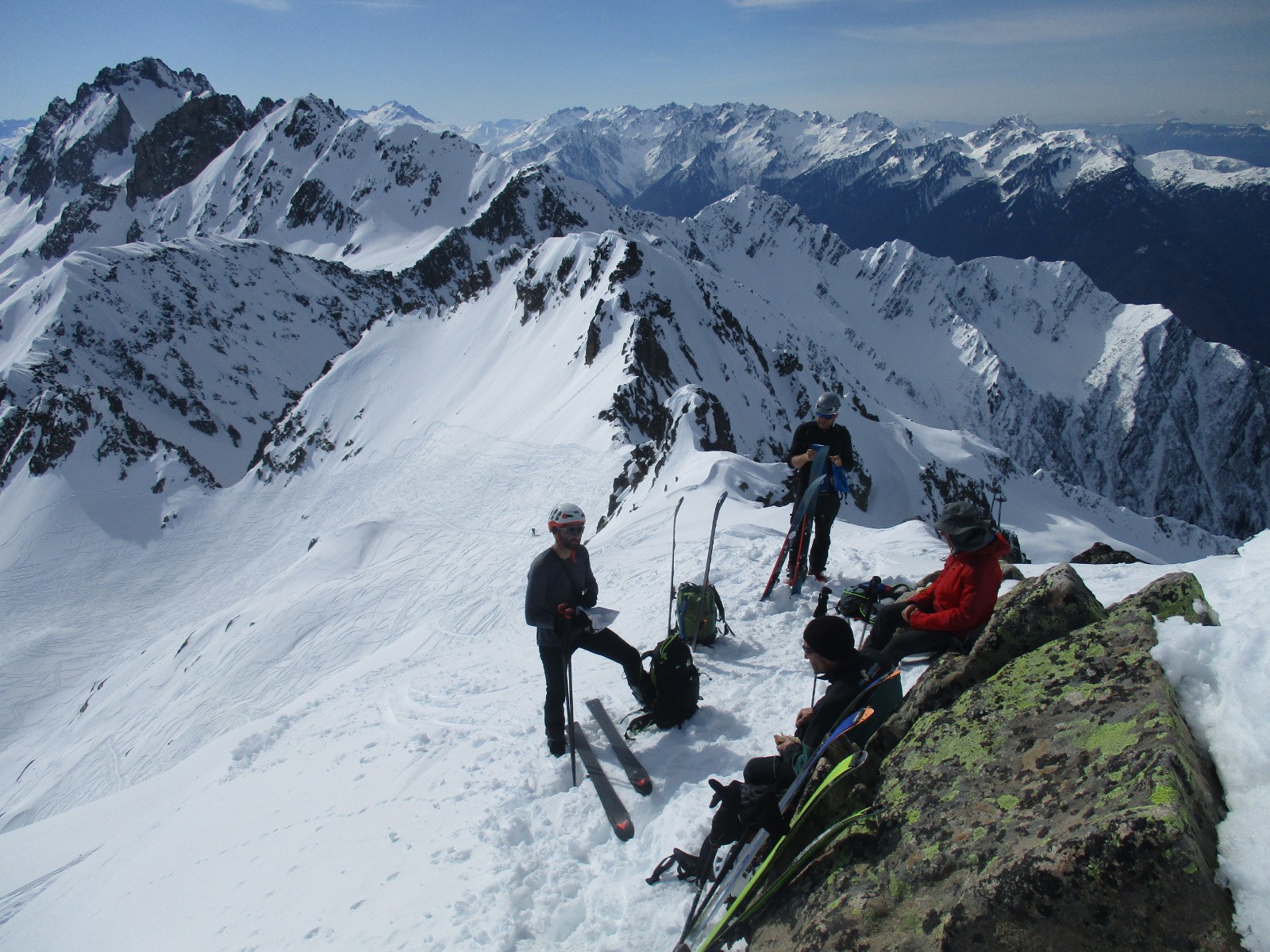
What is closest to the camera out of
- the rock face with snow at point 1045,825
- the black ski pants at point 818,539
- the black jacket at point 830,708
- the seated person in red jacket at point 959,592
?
the rock face with snow at point 1045,825

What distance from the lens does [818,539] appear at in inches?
388

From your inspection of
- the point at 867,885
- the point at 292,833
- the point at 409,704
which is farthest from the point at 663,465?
the point at 867,885

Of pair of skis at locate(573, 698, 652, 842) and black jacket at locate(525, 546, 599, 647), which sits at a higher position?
black jacket at locate(525, 546, 599, 647)

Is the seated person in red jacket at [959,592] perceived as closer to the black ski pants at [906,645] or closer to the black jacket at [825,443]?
the black ski pants at [906,645]

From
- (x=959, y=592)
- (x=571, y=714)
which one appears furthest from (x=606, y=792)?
(x=959, y=592)

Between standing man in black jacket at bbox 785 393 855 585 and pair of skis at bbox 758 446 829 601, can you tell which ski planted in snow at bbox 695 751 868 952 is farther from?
standing man in black jacket at bbox 785 393 855 585

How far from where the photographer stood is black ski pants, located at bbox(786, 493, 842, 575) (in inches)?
383

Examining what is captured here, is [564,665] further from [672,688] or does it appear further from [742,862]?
[742,862]

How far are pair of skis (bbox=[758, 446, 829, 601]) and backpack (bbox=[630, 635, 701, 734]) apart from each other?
3177mm

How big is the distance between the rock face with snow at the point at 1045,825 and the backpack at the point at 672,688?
3202 millimetres

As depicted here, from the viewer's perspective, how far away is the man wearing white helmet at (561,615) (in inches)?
272

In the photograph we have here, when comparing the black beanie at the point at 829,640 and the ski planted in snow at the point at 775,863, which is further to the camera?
the black beanie at the point at 829,640

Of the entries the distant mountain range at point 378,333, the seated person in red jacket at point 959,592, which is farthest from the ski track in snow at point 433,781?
the distant mountain range at point 378,333

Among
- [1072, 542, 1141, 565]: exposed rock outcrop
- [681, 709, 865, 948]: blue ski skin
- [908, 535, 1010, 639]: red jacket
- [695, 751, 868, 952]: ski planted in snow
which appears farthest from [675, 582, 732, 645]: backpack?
[1072, 542, 1141, 565]: exposed rock outcrop
